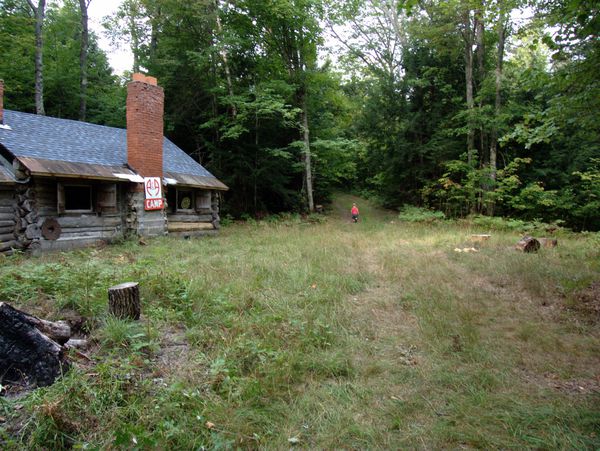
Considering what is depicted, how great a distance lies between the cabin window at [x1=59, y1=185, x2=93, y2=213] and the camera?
11836mm

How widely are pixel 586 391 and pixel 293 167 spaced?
21.0 meters

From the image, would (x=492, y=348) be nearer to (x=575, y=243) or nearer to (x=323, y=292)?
(x=323, y=292)

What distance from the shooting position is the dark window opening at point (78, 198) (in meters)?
11.9

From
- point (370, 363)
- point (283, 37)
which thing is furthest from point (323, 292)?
point (283, 37)

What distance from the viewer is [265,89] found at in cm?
2014

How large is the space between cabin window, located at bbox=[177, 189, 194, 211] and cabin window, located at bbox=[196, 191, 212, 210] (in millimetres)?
268

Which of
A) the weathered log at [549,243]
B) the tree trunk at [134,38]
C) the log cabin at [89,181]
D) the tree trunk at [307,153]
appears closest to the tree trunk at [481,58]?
the weathered log at [549,243]

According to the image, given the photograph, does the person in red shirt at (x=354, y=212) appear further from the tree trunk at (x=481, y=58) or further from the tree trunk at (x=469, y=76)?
the tree trunk at (x=481, y=58)

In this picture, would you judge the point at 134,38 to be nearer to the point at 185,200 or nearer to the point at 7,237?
the point at 185,200

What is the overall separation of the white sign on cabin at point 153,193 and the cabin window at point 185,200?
2.28 metres

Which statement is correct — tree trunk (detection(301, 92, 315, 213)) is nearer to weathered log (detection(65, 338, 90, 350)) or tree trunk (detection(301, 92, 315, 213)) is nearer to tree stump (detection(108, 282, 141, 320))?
tree stump (detection(108, 282, 141, 320))

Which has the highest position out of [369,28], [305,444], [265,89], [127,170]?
[369,28]

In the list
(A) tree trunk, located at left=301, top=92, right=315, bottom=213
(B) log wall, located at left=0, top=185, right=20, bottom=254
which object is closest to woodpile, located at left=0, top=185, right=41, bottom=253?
(B) log wall, located at left=0, top=185, right=20, bottom=254

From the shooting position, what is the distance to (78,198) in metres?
12.1
